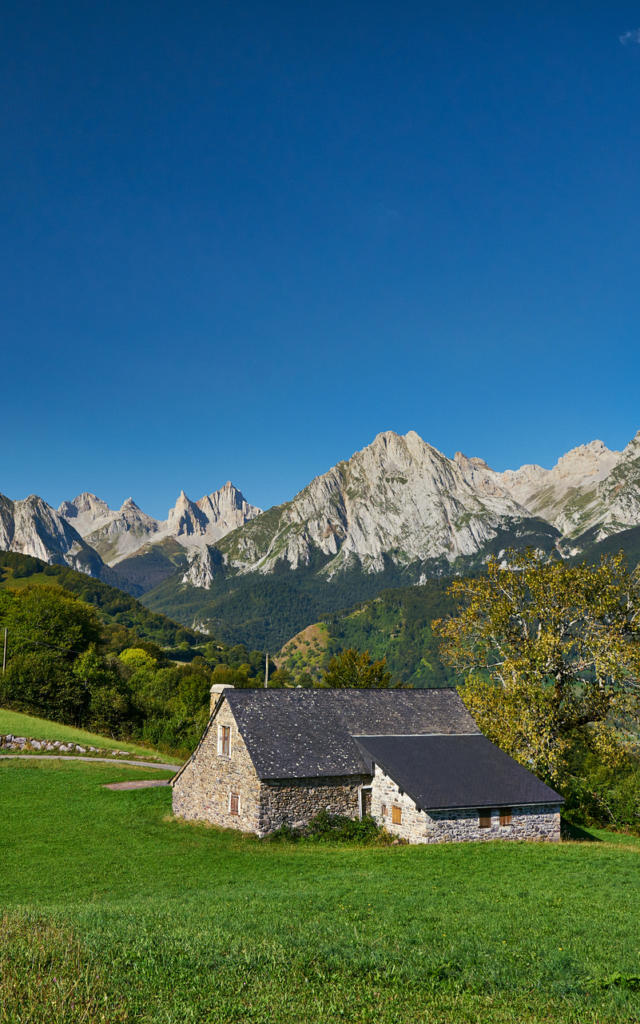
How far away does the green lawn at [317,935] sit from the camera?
42.2 feet

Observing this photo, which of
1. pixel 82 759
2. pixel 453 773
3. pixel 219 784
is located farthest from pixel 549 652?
pixel 82 759

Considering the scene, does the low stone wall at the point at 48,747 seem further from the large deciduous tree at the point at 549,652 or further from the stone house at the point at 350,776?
the large deciduous tree at the point at 549,652

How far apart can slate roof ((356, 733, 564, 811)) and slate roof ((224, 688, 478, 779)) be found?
1365mm

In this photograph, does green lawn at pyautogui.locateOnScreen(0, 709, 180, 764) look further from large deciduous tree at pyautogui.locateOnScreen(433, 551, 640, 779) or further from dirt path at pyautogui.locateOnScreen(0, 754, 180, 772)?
large deciduous tree at pyautogui.locateOnScreen(433, 551, 640, 779)

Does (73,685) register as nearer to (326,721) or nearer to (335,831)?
(326,721)

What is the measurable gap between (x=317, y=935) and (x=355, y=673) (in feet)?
270

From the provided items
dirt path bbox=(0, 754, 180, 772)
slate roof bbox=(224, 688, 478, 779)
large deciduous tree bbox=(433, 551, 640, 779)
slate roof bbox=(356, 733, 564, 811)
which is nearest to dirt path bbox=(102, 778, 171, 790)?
dirt path bbox=(0, 754, 180, 772)

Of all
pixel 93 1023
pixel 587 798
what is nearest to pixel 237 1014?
pixel 93 1023

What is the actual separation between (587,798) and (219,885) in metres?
37.7

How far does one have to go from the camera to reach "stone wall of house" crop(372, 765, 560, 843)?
124ft

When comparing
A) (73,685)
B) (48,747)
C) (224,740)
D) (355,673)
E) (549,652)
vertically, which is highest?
(549,652)

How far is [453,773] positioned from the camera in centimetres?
4134

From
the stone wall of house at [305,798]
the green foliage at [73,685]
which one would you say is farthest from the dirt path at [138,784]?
the green foliage at [73,685]

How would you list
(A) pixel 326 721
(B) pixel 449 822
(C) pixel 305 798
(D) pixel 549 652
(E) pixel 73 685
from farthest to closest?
(E) pixel 73 685
(D) pixel 549 652
(A) pixel 326 721
(C) pixel 305 798
(B) pixel 449 822
